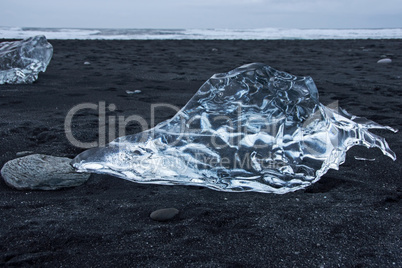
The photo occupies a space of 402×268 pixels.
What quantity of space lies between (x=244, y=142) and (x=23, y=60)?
12.7 ft

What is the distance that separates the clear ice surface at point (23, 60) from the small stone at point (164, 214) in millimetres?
3630

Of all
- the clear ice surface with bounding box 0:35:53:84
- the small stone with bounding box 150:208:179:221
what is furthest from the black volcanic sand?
the clear ice surface with bounding box 0:35:53:84

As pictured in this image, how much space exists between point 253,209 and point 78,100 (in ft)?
8.78

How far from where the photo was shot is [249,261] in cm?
133

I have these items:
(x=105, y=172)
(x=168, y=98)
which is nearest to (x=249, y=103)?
(x=105, y=172)

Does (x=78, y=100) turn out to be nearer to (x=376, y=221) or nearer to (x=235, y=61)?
(x=376, y=221)

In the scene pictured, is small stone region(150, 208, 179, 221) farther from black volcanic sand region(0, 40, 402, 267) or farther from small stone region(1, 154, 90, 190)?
small stone region(1, 154, 90, 190)

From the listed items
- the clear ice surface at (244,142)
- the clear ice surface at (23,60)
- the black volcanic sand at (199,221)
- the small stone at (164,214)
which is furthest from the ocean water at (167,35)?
the small stone at (164,214)

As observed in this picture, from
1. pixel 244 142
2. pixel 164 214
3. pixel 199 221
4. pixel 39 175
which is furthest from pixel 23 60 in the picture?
pixel 199 221

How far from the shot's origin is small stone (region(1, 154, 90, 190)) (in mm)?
1879

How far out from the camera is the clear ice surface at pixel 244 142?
198 centimetres

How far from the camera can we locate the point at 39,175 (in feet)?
6.24

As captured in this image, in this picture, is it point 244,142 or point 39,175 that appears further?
point 244,142

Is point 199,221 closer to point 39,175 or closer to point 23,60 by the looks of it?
point 39,175
